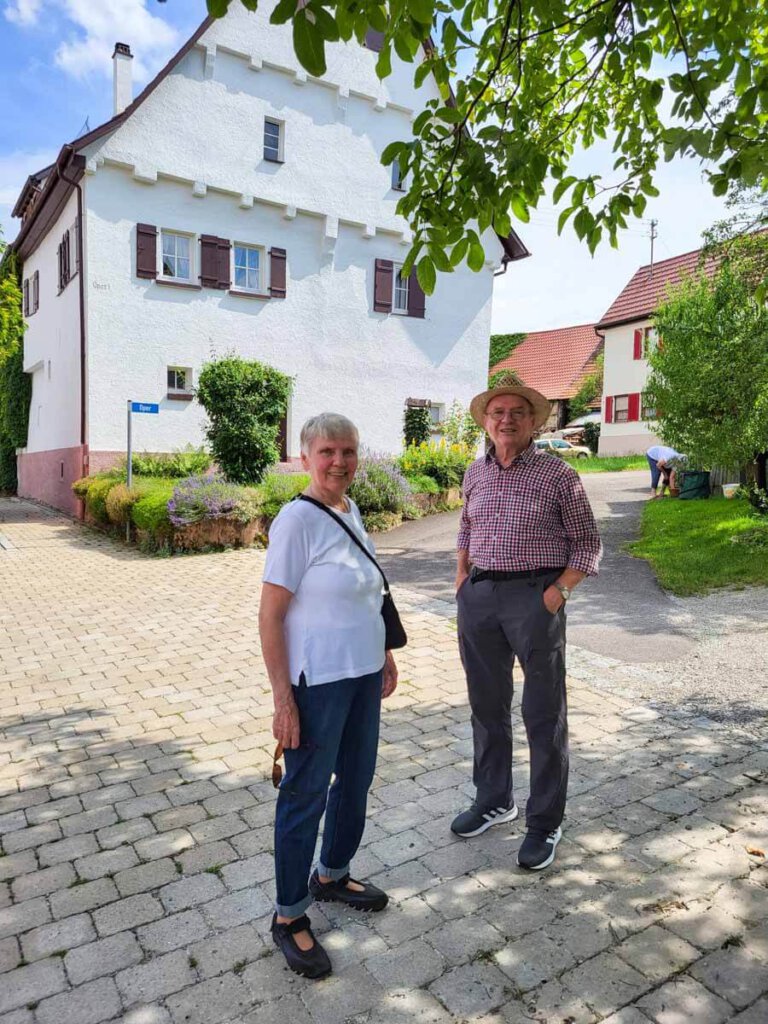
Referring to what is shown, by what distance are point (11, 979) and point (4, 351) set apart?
1744cm

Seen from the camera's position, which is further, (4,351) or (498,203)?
(4,351)

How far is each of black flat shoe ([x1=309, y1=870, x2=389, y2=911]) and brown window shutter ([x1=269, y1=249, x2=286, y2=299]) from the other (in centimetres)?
1688

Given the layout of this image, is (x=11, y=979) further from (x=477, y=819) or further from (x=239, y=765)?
(x=477, y=819)

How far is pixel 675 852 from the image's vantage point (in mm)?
3184

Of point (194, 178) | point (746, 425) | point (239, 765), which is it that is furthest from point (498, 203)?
point (194, 178)

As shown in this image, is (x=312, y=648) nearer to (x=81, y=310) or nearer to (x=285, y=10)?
(x=285, y=10)

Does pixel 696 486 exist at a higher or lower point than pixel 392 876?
higher

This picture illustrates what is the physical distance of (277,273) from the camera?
18.1 metres

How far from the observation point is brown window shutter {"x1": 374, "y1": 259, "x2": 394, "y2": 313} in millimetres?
19688

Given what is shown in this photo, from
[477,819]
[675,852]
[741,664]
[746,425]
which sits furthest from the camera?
[746,425]

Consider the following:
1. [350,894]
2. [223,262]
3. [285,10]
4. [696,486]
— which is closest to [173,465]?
[223,262]

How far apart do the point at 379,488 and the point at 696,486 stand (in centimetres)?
698

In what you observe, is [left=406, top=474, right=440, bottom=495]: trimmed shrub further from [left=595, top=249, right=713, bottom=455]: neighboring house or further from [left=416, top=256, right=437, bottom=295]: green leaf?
[left=595, top=249, right=713, bottom=455]: neighboring house

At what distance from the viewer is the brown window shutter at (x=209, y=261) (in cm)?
1702
